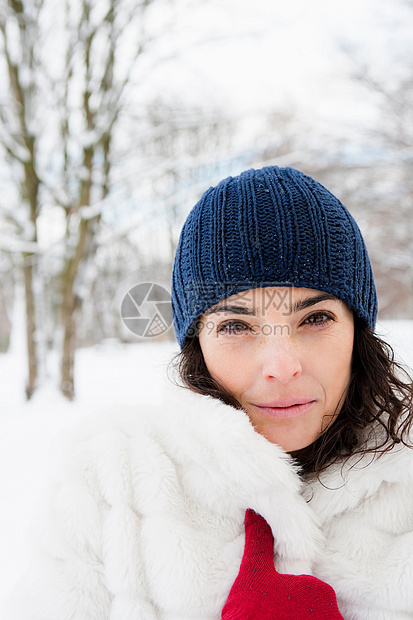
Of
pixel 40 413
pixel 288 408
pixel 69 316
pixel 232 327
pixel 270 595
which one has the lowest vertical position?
pixel 40 413

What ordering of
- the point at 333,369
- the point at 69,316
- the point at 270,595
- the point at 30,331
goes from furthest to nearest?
the point at 30,331 < the point at 69,316 < the point at 333,369 < the point at 270,595

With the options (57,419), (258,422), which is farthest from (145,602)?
(57,419)

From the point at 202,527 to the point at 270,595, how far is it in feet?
0.89

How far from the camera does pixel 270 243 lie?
1.24 meters

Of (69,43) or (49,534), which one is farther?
(69,43)

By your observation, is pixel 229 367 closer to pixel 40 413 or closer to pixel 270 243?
pixel 270 243

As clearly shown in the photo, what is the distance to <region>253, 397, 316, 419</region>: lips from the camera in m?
1.20

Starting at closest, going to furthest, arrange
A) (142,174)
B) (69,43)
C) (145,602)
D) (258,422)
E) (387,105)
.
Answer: (145,602) < (258,422) < (69,43) < (142,174) < (387,105)

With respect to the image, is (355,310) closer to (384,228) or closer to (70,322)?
(70,322)

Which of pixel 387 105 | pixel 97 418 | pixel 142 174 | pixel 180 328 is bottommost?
pixel 97 418

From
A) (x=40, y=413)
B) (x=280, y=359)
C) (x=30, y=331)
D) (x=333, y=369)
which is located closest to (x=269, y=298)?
(x=280, y=359)

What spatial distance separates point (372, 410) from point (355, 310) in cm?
35

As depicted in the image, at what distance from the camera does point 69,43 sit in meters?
6.14

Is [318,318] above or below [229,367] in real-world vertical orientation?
above
